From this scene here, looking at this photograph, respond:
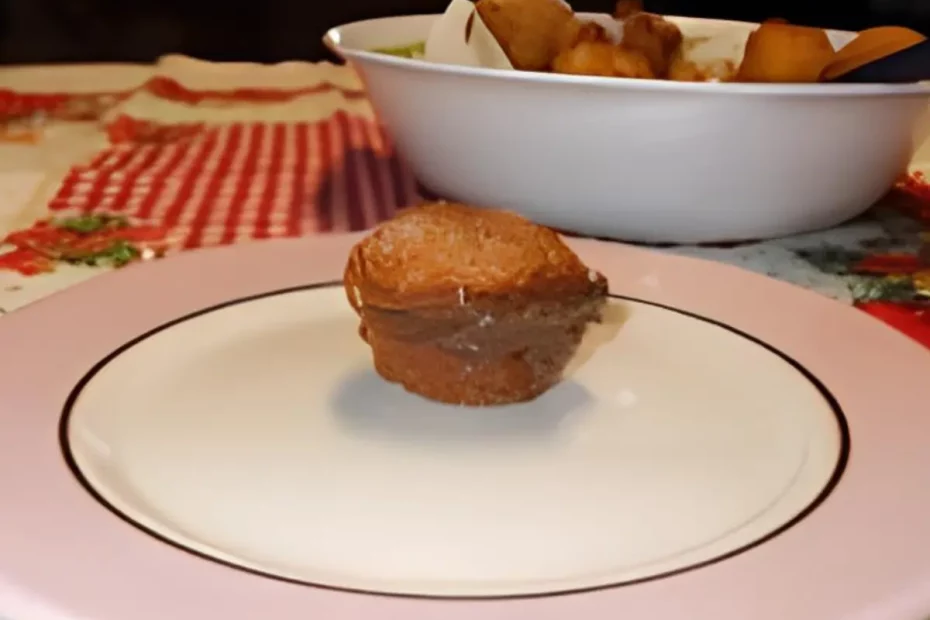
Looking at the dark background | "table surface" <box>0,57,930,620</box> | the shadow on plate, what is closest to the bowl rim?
"table surface" <box>0,57,930,620</box>

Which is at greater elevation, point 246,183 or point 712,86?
point 712,86

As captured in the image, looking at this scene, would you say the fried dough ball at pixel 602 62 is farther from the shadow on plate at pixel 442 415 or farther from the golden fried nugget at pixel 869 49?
the shadow on plate at pixel 442 415

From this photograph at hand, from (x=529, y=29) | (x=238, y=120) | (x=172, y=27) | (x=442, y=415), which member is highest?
(x=529, y=29)

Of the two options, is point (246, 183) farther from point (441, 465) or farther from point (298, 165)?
point (441, 465)

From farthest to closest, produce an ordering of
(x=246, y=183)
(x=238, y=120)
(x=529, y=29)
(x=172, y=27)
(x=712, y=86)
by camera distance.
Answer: (x=172, y=27), (x=238, y=120), (x=246, y=183), (x=529, y=29), (x=712, y=86)

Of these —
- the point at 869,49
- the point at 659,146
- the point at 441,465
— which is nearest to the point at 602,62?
the point at 659,146

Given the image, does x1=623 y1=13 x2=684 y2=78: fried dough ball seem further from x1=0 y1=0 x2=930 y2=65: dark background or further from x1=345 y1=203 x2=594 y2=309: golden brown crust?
x1=0 y1=0 x2=930 y2=65: dark background

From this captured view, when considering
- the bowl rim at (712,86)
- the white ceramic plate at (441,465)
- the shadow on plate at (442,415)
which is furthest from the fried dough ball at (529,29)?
the shadow on plate at (442,415)
